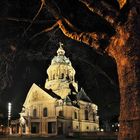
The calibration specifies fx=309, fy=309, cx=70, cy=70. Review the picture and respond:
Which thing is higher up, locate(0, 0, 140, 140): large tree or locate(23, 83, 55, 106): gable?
locate(23, 83, 55, 106): gable

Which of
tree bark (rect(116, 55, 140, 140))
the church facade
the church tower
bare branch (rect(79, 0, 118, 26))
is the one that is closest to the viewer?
tree bark (rect(116, 55, 140, 140))

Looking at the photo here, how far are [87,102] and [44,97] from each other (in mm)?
12205

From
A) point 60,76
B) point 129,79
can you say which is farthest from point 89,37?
point 60,76

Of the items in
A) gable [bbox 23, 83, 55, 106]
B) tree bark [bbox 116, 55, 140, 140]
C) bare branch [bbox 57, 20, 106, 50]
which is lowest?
tree bark [bbox 116, 55, 140, 140]

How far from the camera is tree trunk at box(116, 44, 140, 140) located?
6574 millimetres

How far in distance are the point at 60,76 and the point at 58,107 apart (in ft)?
31.3

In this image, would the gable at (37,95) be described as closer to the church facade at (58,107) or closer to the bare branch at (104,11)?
the church facade at (58,107)

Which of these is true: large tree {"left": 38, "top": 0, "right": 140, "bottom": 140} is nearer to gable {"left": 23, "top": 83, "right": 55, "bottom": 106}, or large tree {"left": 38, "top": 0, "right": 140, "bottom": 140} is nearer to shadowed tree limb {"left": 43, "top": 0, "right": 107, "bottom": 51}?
shadowed tree limb {"left": 43, "top": 0, "right": 107, "bottom": 51}

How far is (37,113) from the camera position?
66312 mm

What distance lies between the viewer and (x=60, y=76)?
72312 millimetres

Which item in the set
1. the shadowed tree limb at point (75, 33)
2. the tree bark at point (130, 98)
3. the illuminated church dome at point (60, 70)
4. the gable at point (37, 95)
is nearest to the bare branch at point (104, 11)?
the shadowed tree limb at point (75, 33)

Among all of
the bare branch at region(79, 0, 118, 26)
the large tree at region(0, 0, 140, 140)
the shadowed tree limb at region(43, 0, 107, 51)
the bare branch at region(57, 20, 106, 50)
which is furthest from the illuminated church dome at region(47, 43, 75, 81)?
the large tree at region(0, 0, 140, 140)

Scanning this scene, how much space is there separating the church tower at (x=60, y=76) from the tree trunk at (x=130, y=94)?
208 feet

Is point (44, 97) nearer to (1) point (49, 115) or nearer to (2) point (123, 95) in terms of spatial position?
(1) point (49, 115)
